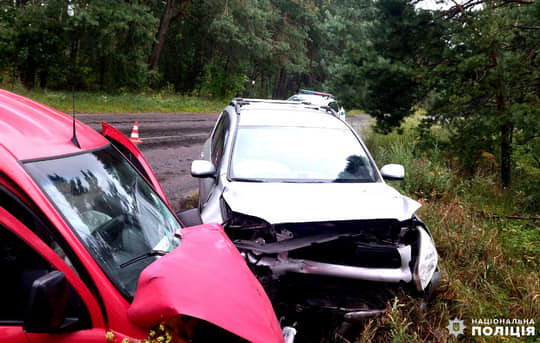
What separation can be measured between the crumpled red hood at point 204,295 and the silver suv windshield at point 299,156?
234 centimetres

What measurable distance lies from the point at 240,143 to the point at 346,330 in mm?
2311

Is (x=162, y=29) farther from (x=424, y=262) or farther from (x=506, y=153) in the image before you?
(x=424, y=262)

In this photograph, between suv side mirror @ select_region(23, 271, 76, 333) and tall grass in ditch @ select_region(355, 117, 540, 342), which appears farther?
tall grass in ditch @ select_region(355, 117, 540, 342)

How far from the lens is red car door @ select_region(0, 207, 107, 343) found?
1.88 m

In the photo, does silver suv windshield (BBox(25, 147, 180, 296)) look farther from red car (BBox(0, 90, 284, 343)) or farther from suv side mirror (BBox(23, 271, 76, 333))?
suv side mirror (BBox(23, 271, 76, 333))

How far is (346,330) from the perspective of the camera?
3.54 meters

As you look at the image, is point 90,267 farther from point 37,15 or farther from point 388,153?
point 37,15

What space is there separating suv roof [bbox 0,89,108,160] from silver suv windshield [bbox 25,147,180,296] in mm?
65

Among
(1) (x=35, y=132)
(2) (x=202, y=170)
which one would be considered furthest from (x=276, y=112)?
(1) (x=35, y=132)

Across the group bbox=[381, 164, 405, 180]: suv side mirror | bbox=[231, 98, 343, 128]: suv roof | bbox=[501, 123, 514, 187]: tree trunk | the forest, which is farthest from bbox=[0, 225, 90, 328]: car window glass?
bbox=[501, 123, 514, 187]: tree trunk

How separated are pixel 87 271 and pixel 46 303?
24cm

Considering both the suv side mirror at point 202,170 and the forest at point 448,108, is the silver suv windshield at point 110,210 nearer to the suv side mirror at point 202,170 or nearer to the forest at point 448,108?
the forest at point 448,108

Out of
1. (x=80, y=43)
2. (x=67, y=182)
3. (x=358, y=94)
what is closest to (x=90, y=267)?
(x=67, y=182)

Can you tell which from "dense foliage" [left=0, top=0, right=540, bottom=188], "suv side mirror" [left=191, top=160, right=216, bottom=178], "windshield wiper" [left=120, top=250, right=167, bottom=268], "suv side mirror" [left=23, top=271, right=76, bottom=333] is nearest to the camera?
"suv side mirror" [left=23, top=271, right=76, bottom=333]
